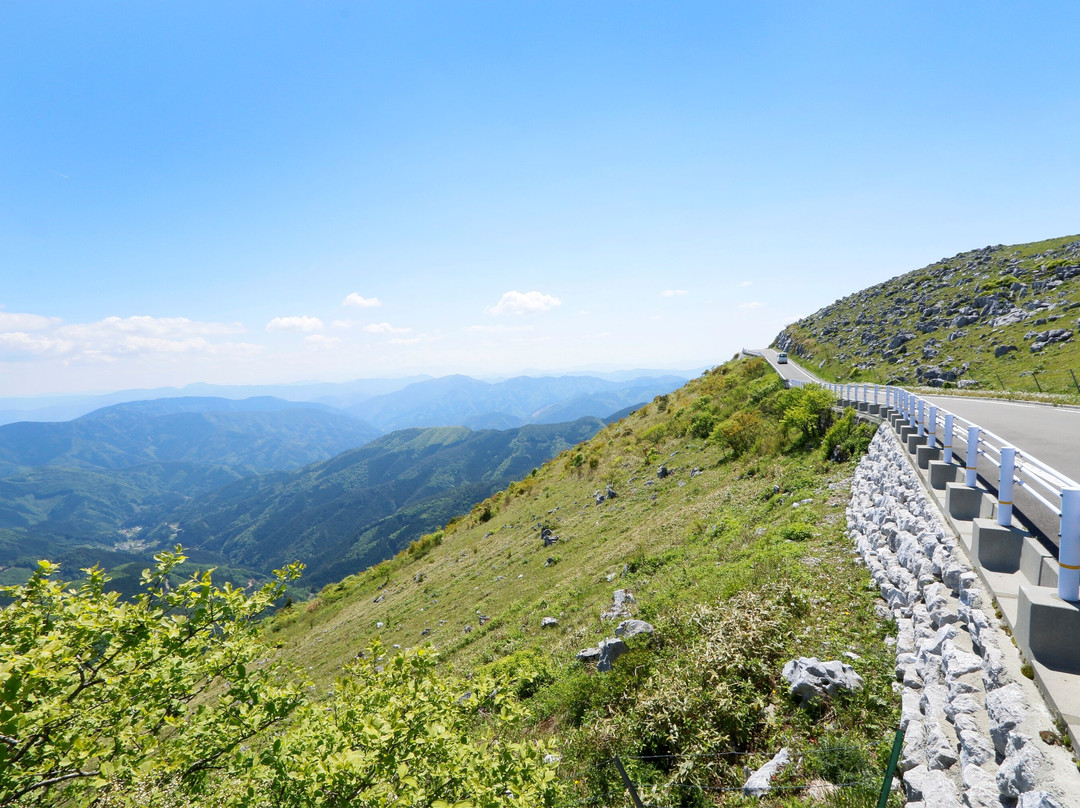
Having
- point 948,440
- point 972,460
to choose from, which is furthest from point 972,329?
point 972,460

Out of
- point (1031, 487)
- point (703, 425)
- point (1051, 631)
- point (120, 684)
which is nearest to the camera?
point (1051, 631)

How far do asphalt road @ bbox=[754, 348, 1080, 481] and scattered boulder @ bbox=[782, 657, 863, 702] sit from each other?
531 centimetres

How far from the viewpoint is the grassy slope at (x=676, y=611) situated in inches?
279

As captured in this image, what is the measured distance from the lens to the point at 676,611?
10.8 meters

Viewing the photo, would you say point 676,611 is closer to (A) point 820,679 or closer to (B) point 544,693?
(B) point 544,693

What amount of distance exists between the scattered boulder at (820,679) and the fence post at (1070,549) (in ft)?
9.42

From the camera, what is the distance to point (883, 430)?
15312 mm

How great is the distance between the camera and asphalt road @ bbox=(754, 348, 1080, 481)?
1137 centimetres

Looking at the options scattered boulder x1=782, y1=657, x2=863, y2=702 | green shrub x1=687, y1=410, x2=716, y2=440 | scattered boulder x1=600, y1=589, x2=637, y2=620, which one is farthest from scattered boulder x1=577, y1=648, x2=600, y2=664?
green shrub x1=687, y1=410, x2=716, y2=440

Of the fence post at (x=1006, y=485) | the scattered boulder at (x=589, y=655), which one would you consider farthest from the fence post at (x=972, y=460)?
the scattered boulder at (x=589, y=655)

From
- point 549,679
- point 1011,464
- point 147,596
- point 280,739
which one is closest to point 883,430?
point 1011,464

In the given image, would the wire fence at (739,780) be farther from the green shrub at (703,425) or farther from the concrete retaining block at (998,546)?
the green shrub at (703,425)

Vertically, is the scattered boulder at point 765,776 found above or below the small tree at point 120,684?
below

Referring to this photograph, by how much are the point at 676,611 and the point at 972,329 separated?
152 ft
